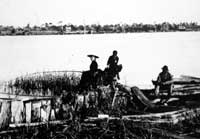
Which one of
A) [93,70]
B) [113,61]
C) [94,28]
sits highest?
[94,28]

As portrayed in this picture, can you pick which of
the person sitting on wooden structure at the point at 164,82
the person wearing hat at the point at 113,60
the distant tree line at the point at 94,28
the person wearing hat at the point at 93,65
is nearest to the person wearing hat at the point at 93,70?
the person wearing hat at the point at 93,65

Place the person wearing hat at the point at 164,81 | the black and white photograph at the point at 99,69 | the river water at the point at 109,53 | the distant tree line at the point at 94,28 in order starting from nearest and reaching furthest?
the black and white photograph at the point at 99,69, the river water at the point at 109,53, the distant tree line at the point at 94,28, the person wearing hat at the point at 164,81

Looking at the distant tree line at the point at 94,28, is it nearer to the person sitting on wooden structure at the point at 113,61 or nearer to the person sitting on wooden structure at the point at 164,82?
the person sitting on wooden structure at the point at 113,61

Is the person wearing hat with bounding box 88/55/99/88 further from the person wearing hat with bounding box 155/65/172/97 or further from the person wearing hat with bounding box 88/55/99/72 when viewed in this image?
the person wearing hat with bounding box 155/65/172/97

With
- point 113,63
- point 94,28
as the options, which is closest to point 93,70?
point 113,63

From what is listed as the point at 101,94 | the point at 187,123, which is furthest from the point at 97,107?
the point at 187,123

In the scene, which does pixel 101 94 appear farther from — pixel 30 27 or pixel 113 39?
pixel 30 27

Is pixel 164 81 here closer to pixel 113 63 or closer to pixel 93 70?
pixel 113 63
